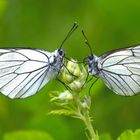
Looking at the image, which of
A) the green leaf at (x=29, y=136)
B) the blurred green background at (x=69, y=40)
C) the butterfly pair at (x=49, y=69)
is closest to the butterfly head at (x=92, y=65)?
the butterfly pair at (x=49, y=69)

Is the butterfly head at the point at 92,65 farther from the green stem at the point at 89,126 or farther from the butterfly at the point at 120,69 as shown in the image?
the green stem at the point at 89,126

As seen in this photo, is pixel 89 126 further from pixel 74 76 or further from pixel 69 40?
pixel 69 40

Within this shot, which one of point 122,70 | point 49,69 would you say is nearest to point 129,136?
point 122,70

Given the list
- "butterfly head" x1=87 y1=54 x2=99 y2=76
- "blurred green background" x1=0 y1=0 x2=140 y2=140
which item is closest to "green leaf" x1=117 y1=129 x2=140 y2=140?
"butterfly head" x1=87 y1=54 x2=99 y2=76

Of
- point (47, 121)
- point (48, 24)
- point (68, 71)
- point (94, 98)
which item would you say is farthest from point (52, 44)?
point (68, 71)

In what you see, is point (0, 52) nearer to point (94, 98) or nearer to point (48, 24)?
point (94, 98)

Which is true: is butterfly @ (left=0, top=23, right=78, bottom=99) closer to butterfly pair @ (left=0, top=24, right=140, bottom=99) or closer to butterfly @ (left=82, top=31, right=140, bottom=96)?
butterfly pair @ (left=0, top=24, right=140, bottom=99)
